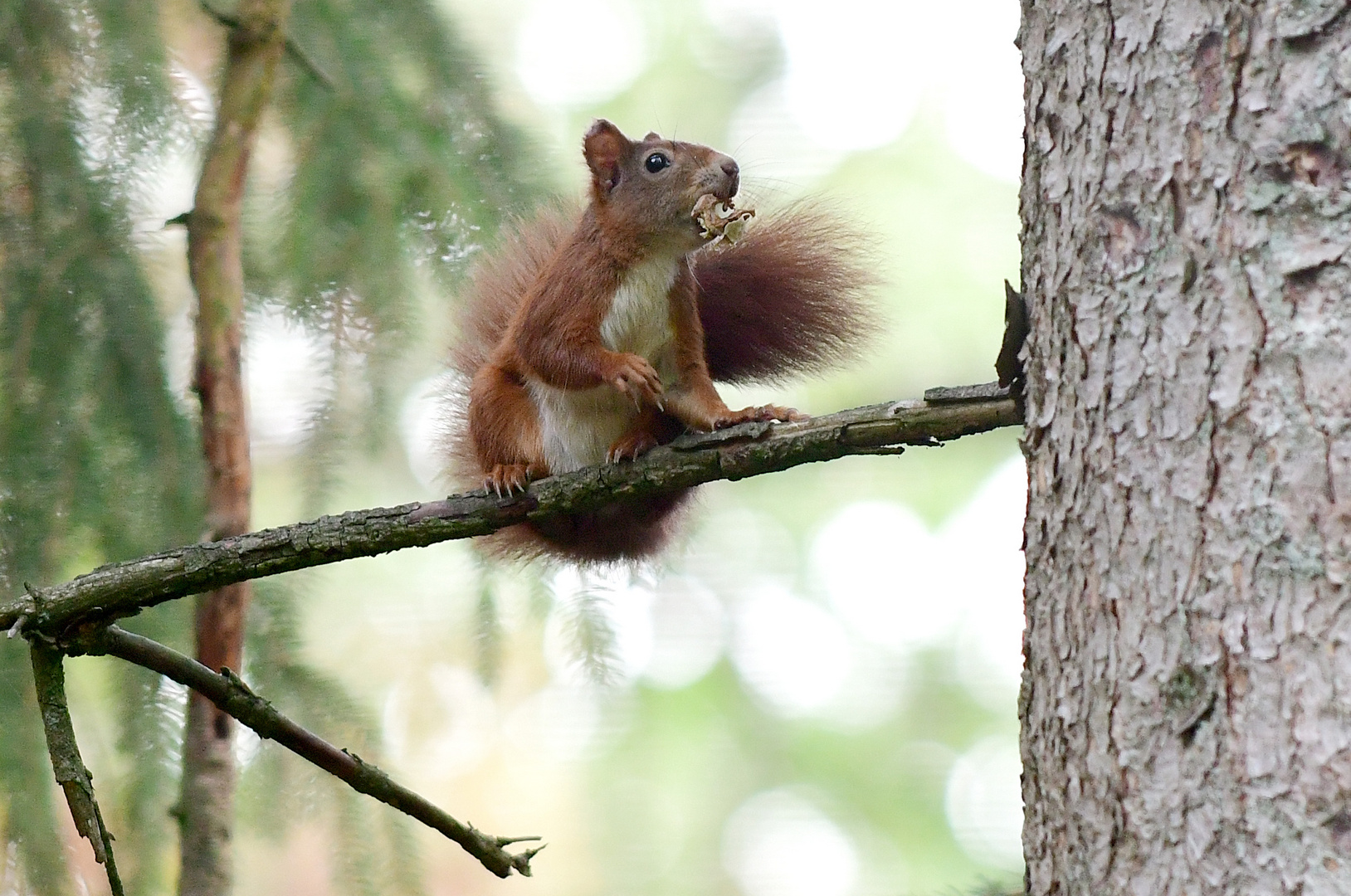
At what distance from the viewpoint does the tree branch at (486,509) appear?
100 cm

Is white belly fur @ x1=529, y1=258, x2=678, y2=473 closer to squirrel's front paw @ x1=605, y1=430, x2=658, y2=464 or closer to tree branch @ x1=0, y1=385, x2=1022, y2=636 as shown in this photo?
squirrel's front paw @ x1=605, y1=430, x2=658, y2=464

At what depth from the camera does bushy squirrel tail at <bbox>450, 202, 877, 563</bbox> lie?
1.55m

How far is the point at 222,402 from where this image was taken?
137 cm

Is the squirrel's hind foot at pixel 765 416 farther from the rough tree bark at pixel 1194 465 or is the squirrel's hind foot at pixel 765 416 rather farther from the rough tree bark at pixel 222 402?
the rough tree bark at pixel 222 402

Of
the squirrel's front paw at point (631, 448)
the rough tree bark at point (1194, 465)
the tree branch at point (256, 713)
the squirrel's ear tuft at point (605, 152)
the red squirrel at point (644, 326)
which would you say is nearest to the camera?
the rough tree bark at point (1194, 465)

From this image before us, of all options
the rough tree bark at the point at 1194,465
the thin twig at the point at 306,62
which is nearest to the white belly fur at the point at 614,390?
the thin twig at the point at 306,62

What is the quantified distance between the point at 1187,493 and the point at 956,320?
293 cm

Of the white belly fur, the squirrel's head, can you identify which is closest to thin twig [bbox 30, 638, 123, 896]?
the white belly fur

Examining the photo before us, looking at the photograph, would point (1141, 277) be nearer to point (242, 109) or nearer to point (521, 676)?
point (242, 109)

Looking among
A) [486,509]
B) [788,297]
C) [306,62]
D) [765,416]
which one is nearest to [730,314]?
[788,297]

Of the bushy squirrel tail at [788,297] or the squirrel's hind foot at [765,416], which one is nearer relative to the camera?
the squirrel's hind foot at [765,416]

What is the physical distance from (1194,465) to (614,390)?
35.1 inches

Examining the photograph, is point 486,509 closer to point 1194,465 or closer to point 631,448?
point 631,448

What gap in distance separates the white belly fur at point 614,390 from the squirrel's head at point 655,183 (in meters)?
0.04
